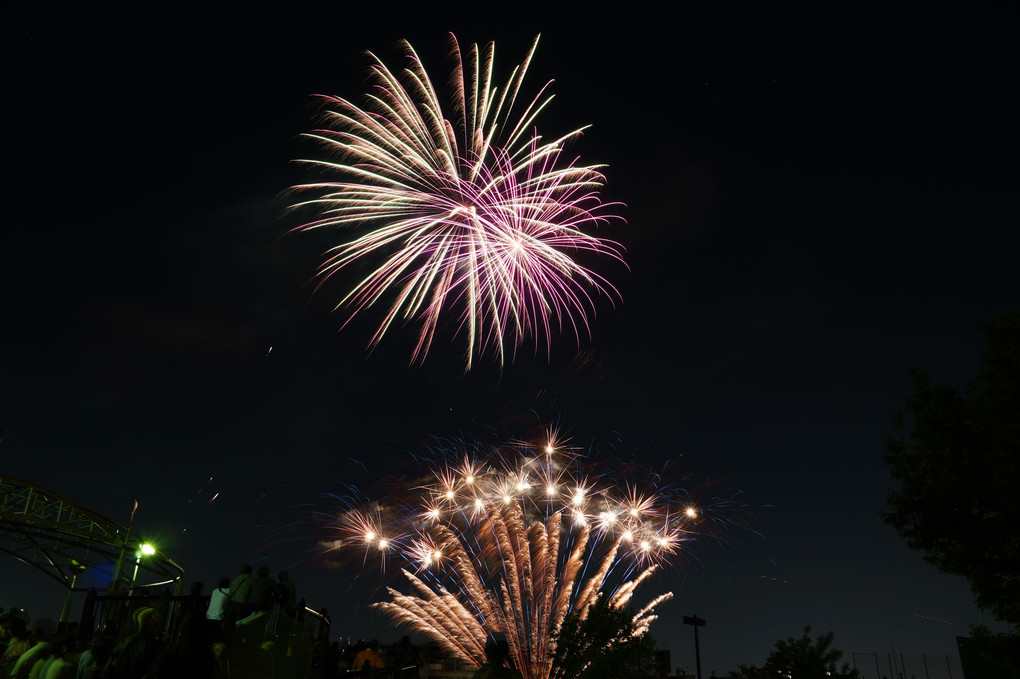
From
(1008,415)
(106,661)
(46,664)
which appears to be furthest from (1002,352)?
(46,664)

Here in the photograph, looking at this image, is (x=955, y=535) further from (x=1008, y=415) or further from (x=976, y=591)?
(x=1008, y=415)

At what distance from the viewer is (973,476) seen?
532 inches

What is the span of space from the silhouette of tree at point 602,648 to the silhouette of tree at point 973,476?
22309 millimetres

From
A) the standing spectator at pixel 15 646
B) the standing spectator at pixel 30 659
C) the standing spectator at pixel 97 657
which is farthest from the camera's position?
the standing spectator at pixel 15 646

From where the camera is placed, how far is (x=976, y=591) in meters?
13.2

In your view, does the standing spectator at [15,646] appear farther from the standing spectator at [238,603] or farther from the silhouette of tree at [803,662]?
the silhouette of tree at [803,662]

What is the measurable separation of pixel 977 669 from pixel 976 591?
57.0ft

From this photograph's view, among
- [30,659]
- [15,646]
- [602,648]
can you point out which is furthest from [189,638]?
[602,648]

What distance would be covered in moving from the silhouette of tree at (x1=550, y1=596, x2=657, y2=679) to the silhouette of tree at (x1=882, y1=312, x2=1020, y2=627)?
22.3 meters

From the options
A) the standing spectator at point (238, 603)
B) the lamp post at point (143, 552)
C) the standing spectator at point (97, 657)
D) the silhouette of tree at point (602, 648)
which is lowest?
the standing spectator at point (97, 657)

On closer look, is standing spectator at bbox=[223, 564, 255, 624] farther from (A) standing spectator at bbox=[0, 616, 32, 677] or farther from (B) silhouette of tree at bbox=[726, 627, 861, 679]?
(B) silhouette of tree at bbox=[726, 627, 861, 679]

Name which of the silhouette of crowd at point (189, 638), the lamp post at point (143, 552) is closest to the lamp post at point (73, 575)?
the lamp post at point (143, 552)

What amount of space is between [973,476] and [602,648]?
24.1 metres

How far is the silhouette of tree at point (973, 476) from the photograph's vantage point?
12719mm
